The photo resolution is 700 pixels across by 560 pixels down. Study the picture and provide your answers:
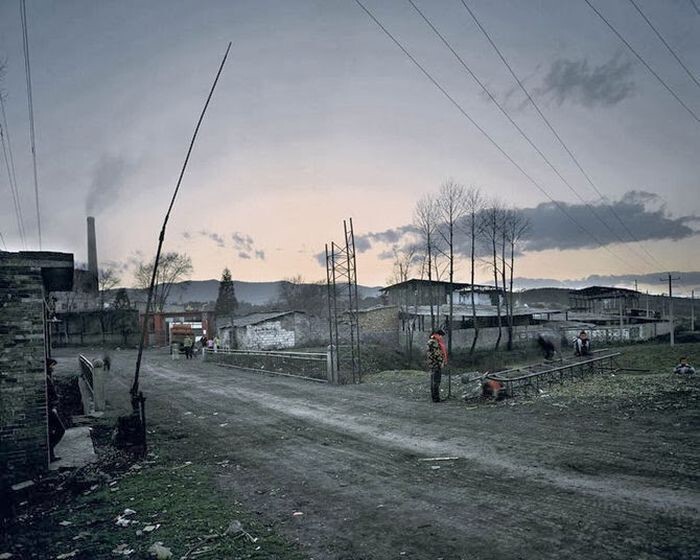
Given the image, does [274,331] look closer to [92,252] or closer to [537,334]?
[92,252]

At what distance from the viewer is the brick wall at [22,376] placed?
22.9ft

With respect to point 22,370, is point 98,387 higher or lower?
lower

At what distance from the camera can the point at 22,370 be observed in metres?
7.17

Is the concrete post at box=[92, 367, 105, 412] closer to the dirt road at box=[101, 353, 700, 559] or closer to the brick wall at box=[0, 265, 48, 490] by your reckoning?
the dirt road at box=[101, 353, 700, 559]

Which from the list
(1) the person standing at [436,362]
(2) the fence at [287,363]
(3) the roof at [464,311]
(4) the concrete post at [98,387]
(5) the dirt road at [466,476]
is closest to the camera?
(5) the dirt road at [466,476]

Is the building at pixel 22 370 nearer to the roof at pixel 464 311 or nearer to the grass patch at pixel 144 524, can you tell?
the grass patch at pixel 144 524

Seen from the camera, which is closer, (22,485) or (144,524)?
(144,524)

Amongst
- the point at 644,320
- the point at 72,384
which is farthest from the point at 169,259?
the point at 644,320

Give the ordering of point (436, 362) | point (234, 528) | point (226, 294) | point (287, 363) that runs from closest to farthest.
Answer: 1. point (234, 528)
2. point (436, 362)
3. point (287, 363)
4. point (226, 294)

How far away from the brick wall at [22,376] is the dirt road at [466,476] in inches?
95.5

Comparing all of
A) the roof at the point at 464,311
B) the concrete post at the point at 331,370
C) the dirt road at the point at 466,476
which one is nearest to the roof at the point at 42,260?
the dirt road at the point at 466,476

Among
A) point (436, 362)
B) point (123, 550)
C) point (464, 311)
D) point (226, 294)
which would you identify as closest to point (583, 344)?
point (436, 362)

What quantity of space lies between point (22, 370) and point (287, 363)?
14.9 meters

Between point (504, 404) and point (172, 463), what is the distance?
7.39 m
